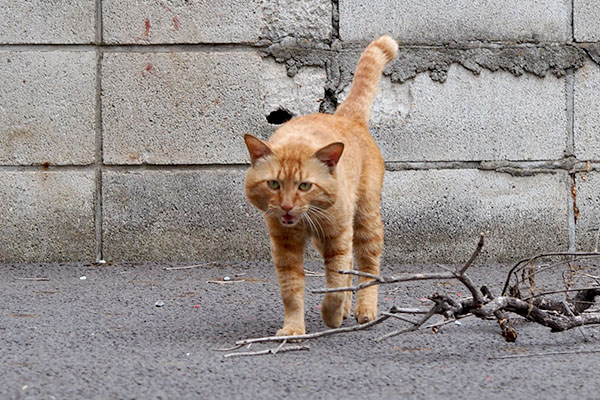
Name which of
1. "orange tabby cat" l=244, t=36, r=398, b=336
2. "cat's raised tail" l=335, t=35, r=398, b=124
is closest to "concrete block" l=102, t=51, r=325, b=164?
"cat's raised tail" l=335, t=35, r=398, b=124

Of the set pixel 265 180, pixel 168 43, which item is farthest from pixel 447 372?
pixel 168 43

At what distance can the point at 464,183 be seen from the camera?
4.96 meters

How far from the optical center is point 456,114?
16.2 ft

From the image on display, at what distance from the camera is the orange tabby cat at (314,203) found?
314 centimetres

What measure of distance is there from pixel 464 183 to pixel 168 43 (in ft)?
6.76

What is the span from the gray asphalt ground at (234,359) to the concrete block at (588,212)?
1.09 meters

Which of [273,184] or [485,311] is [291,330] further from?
[485,311]

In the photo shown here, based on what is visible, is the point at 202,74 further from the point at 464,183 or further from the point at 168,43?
the point at 464,183

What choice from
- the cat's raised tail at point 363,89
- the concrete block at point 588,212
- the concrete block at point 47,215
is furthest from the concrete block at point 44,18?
the concrete block at point 588,212

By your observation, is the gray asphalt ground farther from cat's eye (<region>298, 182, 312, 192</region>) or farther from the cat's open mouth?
cat's eye (<region>298, 182, 312, 192</region>)

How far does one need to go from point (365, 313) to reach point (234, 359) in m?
0.95

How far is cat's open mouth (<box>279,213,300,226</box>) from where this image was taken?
3.10 metres

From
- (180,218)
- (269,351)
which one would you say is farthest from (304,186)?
(180,218)

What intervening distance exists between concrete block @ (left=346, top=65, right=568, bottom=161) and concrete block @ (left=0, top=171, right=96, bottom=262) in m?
1.89
